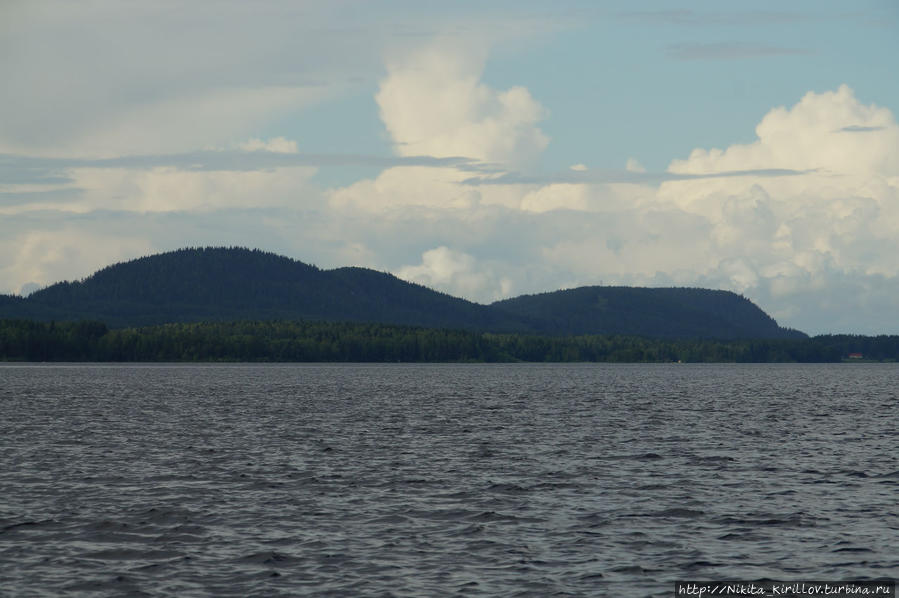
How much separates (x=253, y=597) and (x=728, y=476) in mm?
32576

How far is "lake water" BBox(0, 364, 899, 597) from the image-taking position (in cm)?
3186

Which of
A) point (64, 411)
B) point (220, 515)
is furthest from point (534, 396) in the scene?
point (220, 515)

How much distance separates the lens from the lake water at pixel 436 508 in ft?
105

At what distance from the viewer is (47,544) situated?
35969mm

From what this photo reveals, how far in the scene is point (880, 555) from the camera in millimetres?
34125

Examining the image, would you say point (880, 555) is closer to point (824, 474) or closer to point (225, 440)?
point (824, 474)

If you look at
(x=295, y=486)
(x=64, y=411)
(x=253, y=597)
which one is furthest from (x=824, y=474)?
(x=64, y=411)

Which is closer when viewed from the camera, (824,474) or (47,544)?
(47,544)

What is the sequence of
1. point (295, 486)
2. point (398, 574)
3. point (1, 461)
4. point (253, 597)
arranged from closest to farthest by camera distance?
point (253, 597)
point (398, 574)
point (295, 486)
point (1, 461)

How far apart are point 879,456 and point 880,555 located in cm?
3241

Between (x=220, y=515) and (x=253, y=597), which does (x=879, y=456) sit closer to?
(x=220, y=515)

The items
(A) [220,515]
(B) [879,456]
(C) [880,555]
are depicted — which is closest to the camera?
(C) [880,555]

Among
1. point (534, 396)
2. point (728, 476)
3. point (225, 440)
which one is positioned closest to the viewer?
point (728, 476)

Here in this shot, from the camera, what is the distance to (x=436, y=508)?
43.9 metres
